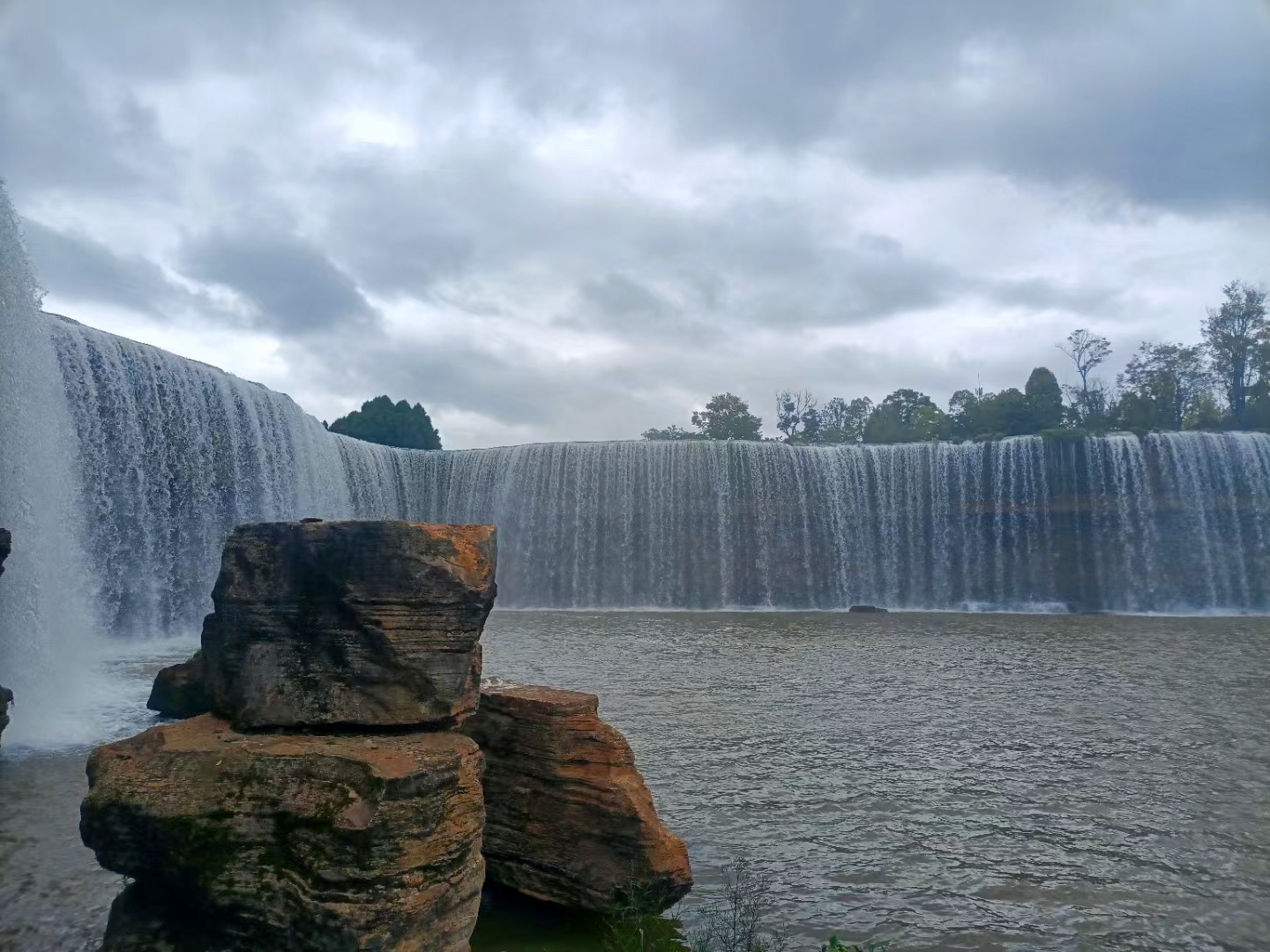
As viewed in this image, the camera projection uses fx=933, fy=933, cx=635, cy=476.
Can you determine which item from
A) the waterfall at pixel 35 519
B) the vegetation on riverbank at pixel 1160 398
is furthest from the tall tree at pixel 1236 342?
the waterfall at pixel 35 519

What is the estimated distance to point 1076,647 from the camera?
19.4 meters

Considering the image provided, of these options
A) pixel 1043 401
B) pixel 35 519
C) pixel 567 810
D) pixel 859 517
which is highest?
pixel 1043 401

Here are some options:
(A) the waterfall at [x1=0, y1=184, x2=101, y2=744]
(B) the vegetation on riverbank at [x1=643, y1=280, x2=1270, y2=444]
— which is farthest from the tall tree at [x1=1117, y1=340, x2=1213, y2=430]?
(A) the waterfall at [x1=0, y1=184, x2=101, y2=744]

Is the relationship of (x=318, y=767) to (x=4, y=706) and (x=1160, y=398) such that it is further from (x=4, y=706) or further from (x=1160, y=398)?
(x=1160, y=398)

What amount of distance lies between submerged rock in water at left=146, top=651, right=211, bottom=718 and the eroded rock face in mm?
6286

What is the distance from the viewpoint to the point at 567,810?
5.05 metres

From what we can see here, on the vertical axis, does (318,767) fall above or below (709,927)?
above

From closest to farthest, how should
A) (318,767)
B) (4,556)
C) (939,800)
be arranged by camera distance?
(318,767)
(939,800)
(4,556)

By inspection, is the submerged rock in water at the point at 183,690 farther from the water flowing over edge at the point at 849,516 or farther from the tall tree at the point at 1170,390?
the tall tree at the point at 1170,390

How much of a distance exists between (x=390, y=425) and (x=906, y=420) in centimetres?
4022

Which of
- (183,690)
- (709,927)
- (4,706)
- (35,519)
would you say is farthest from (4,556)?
(709,927)

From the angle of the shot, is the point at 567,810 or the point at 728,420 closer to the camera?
the point at 567,810

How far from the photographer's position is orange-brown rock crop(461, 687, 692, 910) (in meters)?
4.92

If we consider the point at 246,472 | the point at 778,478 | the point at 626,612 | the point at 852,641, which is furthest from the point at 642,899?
the point at 778,478
